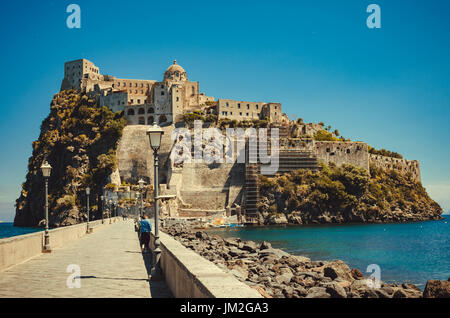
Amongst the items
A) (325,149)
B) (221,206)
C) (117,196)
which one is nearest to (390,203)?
(325,149)

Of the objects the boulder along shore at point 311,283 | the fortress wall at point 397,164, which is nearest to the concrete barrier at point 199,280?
the boulder along shore at point 311,283

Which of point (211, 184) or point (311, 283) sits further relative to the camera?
point (211, 184)

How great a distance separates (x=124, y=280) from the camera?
9312 mm

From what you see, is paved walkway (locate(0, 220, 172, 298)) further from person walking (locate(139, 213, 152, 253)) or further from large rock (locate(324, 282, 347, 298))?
large rock (locate(324, 282, 347, 298))

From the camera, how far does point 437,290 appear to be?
1305 cm

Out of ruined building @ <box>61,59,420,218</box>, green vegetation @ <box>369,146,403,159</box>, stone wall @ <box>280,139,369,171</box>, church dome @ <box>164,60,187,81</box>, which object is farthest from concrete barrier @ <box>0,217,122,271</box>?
green vegetation @ <box>369,146,403,159</box>

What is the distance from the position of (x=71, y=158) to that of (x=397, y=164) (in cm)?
6439

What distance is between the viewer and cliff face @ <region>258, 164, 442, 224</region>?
67812 millimetres

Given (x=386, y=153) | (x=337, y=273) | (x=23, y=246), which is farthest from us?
(x=386, y=153)

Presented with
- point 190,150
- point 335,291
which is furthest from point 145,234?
point 190,150

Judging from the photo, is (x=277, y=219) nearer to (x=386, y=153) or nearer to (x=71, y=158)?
(x=71, y=158)

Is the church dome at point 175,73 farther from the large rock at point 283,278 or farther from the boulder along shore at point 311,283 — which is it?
the large rock at point 283,278

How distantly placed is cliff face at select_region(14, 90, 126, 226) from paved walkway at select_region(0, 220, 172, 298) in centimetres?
5952

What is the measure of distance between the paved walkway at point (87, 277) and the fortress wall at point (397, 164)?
251 ft
